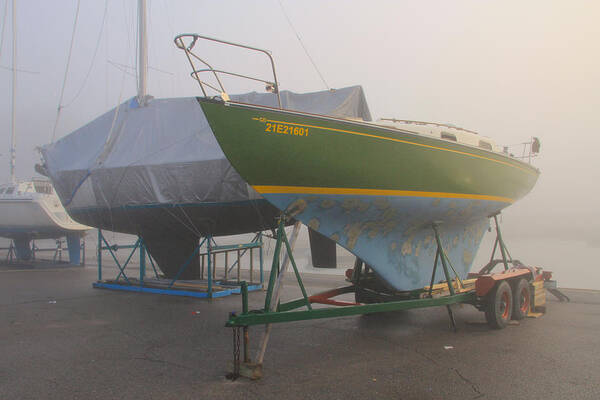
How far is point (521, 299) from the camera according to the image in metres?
8.19

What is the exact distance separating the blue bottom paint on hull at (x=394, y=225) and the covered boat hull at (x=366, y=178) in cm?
1

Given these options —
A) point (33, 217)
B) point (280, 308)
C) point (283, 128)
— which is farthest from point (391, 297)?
point (33, 217)

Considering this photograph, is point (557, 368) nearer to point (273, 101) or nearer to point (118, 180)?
point (273, 101)

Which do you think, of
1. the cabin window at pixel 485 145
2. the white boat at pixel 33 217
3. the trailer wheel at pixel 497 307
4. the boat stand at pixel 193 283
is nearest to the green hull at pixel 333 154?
the cabin window at pixel 485 145

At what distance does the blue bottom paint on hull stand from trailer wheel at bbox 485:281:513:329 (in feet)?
3.24

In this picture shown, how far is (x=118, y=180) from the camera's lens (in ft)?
37.3

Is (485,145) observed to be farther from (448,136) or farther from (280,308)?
(280,308)

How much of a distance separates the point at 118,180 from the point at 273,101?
4.25m

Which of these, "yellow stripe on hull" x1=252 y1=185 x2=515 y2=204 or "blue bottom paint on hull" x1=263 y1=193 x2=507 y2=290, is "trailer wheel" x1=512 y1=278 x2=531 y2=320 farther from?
"yellow stripe on hull" x1=252 y1=185 x2=515 y2=204

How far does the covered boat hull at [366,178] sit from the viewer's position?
5473 mm

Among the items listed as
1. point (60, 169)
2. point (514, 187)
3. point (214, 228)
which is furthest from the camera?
point (60, 169)

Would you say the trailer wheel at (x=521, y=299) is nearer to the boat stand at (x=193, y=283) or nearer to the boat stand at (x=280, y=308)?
the boat stand at (x=280, y=308)

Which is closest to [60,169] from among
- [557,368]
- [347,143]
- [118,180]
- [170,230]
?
[118,180]

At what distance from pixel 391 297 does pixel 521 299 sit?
2488mm
